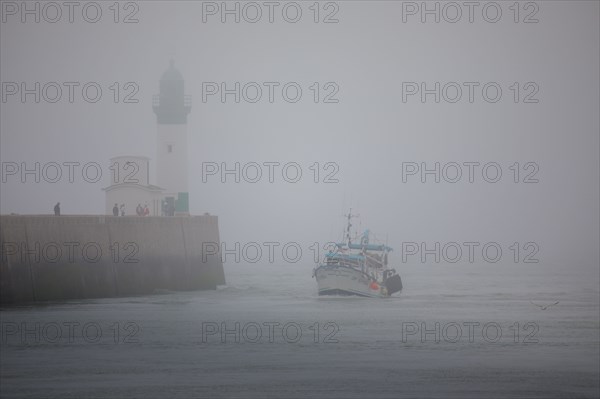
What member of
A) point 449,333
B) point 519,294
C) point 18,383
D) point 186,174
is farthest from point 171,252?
point 519,294

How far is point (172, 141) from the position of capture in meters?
78.6

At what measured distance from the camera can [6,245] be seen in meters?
55.3

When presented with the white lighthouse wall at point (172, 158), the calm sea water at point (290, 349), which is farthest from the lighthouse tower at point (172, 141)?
the calm sea water at point (290, 349)

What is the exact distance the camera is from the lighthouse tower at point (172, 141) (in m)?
77.6

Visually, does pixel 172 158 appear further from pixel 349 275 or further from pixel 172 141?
pixel 349 275

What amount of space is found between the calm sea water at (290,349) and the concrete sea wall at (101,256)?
1191 mm

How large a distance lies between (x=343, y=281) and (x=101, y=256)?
1915cm

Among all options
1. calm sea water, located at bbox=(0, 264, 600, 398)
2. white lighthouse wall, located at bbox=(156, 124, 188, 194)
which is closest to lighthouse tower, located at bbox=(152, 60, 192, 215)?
white lighthouse wall, located at bbox=(156, 124, 188, 194)

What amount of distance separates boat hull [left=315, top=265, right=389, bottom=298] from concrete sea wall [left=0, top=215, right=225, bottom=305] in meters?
7.40

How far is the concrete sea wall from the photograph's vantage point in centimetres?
5631

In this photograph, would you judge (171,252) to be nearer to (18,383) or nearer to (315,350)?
(315,350)

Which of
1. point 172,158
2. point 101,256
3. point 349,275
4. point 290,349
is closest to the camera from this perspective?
point 290,349

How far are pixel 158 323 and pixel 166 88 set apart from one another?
1168 inches

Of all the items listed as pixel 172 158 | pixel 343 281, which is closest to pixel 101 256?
pixel 172 158
